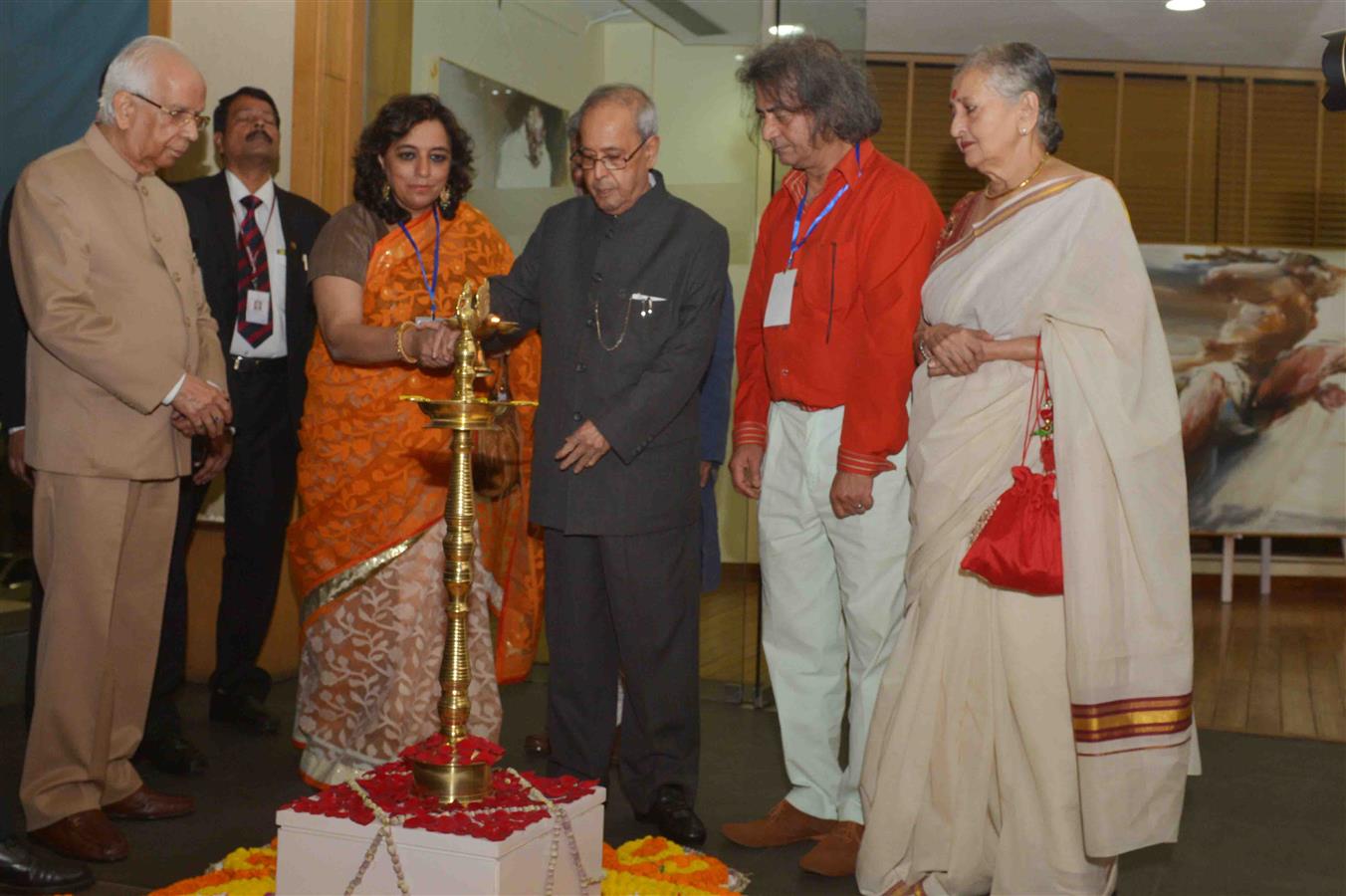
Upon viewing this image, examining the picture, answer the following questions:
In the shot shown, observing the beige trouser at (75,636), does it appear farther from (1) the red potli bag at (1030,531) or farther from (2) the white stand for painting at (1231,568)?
(2) the white stand for painting at (1231,568)

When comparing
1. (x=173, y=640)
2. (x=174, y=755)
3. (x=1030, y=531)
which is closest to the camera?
(x=1030, y=531)

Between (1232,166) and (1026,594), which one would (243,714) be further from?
(1232,166)

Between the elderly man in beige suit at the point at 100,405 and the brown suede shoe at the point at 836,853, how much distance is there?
153 cm

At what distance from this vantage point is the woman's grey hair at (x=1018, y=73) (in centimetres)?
290

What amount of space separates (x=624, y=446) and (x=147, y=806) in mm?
1477

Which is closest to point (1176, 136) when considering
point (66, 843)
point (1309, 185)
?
point (1309, 185)

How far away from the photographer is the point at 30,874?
116 inches

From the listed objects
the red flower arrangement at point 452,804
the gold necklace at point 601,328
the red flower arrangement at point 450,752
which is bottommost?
the red flower arrangement at point 452,804

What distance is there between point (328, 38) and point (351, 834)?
12.0 feet

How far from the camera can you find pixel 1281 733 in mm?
4938

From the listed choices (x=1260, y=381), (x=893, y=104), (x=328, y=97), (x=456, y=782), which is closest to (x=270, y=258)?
(x=328, y=97)

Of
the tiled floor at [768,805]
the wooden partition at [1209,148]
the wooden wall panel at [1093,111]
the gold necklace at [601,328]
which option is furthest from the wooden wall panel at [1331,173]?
the gold necklace at [601,328]

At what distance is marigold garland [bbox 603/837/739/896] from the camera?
2.84 meters

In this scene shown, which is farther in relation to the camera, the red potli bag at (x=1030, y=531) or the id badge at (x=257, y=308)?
the id badge at (x=257, y=308)
